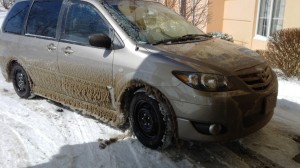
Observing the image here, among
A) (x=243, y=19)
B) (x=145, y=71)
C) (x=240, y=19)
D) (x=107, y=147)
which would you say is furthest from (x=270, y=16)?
(x=107, y=147)

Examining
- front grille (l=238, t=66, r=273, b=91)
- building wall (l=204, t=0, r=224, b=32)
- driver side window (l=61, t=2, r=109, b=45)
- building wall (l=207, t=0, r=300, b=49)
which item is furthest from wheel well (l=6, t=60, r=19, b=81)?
building wall (l=204, t=0, r=224, b=32)

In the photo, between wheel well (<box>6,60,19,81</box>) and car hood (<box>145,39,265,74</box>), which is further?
wheel well (<box>6,60,19,81</box>)

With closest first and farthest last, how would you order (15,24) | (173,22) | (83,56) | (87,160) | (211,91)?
(211,91)
(87,160)
(83,56)
(173,22)
(15,24)

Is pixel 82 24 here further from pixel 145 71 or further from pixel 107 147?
pixel 107 147

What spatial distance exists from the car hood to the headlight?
83 millimetres

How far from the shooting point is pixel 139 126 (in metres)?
4.29

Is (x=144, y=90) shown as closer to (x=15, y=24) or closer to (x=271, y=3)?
(x=15, y=24)

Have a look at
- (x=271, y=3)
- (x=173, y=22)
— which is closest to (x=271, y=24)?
(x=271, y=3)

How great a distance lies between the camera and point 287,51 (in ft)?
24.1

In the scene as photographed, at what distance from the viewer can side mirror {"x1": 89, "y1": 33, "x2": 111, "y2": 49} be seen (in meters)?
4.28

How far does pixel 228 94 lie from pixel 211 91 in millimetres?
176

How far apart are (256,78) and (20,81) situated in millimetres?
4222

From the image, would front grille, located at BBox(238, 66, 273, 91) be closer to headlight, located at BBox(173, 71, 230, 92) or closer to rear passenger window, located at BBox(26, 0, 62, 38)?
headlight, located at BBox(173, 71, 230, 92)

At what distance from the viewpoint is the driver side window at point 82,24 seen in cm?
460
